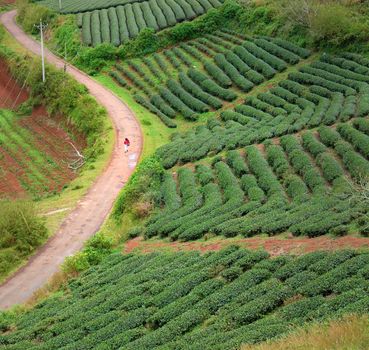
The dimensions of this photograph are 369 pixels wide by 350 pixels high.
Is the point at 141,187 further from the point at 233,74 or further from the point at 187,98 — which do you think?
the point at 233,74

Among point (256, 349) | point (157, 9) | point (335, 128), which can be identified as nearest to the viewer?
point (256, 349)

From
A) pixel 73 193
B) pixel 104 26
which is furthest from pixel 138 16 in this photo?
pixel 73 193

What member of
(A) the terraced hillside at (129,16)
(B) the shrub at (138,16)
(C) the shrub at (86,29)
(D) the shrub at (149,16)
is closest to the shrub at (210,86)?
(D) the shrub at (149,16)

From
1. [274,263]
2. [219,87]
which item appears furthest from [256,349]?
[219,87]

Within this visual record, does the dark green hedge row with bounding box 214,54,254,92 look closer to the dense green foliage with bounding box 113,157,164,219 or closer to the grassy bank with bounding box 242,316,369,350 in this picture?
the dense green foliage with bounding box 113,157,164,219

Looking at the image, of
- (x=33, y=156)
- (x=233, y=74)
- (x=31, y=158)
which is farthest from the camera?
(x=233, y=74)

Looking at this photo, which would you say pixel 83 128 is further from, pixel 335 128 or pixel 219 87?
pixel 335 128
